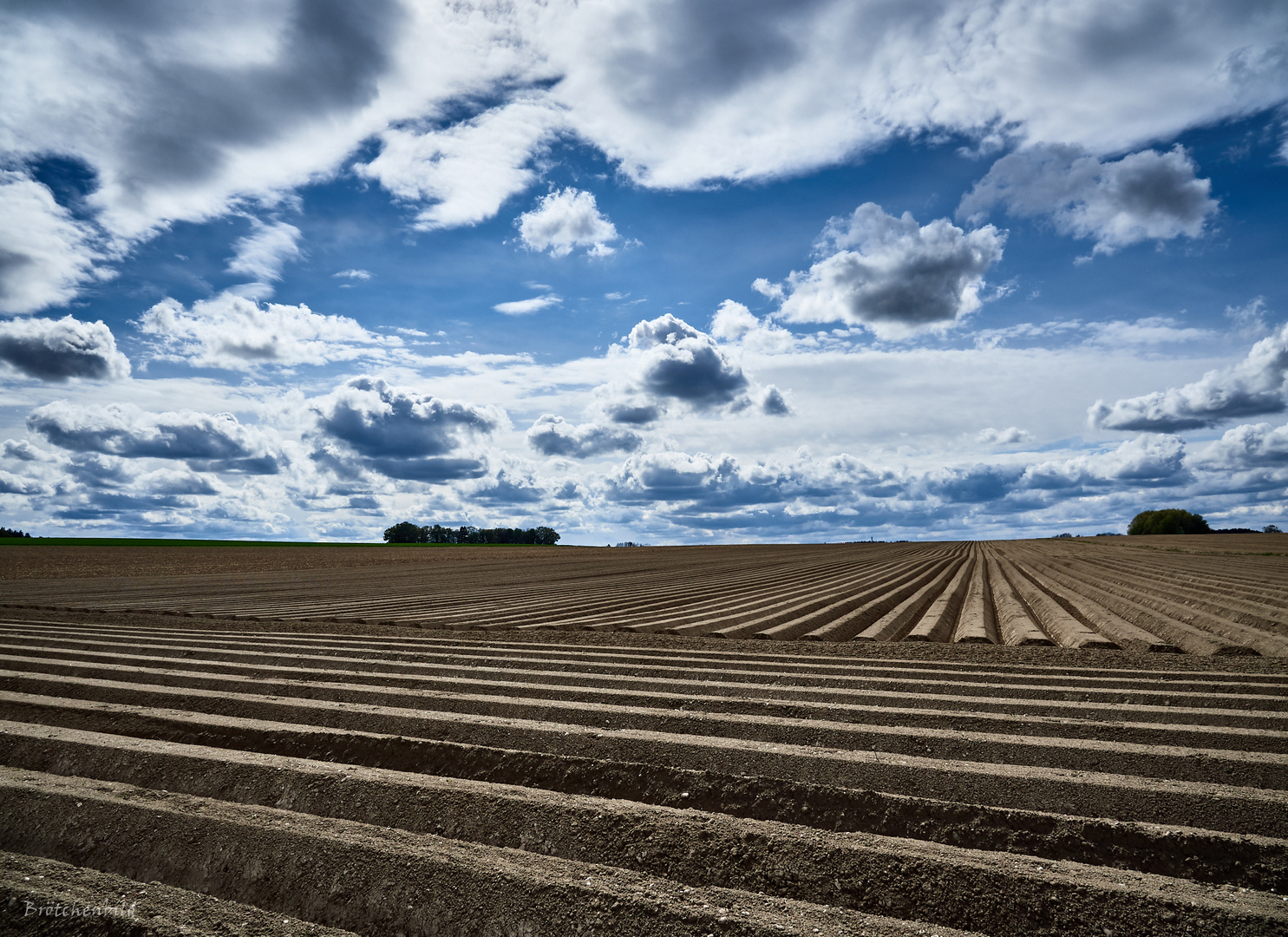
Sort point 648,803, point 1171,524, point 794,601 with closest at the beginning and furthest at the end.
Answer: point 648,803 < point 794,601 < point 1171,524

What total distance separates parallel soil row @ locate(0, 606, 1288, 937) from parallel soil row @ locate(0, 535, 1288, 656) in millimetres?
2650

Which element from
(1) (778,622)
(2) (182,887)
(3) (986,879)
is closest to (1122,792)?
(3) (986,879)

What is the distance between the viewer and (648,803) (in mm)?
3561

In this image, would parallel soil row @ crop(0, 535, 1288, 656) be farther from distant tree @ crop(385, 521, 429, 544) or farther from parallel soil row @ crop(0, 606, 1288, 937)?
distant tree @ crop(385, 521, 429, 544)

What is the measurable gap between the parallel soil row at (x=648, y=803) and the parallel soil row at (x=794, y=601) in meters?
2.65

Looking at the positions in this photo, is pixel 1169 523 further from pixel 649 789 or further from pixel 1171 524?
pixel 649 789

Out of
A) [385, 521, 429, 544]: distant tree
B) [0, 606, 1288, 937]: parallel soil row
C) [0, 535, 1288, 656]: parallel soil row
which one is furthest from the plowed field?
[385, 521, 429, 544]: distant tree

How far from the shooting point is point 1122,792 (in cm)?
341

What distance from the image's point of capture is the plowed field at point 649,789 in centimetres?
267

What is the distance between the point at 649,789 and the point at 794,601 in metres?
9.48

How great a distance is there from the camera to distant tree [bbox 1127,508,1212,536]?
235 ft

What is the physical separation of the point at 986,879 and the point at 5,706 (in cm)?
657

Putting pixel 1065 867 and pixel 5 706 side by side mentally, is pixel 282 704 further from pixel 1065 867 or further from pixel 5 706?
pixel 1065 867

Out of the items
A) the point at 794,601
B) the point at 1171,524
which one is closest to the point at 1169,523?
the point at 1171,524
